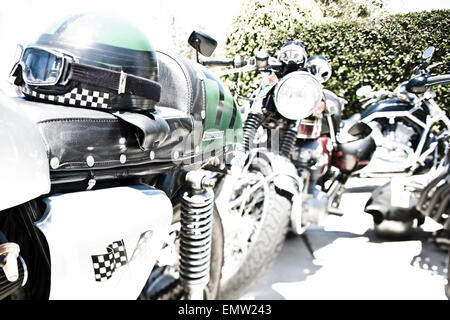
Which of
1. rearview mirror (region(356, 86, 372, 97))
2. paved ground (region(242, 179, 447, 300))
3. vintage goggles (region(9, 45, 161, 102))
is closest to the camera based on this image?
vintage goggles (region(9, 45, 161, 102))

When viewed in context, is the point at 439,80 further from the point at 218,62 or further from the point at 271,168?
the point at 218,62

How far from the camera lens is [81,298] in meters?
0.70

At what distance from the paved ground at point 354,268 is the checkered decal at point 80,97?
4.84ft

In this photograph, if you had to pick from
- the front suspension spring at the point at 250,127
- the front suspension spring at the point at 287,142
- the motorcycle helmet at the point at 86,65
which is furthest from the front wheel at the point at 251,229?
the motorcycle helmet at the point at 86,65

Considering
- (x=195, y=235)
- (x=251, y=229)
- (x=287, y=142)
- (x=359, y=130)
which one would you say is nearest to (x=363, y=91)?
(x=359, y=130)

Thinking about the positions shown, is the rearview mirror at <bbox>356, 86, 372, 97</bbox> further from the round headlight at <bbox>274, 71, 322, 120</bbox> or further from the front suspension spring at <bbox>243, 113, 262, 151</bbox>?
the front suspension spring at <bbox>243, 113, 262, 151</bbox>

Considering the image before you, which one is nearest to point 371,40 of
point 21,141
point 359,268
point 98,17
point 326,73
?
point 326,73

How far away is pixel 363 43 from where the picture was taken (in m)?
2.54

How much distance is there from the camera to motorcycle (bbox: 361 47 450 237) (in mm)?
2273

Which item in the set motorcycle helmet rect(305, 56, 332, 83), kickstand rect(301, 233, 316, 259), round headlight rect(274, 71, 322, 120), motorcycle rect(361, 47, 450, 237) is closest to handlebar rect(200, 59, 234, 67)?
round headlight rect(274, 71, 322, 120)

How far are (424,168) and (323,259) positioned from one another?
3.51 feet

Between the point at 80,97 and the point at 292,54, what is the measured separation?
4.38 feet

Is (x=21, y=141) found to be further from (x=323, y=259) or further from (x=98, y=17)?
(x=323, y=259)

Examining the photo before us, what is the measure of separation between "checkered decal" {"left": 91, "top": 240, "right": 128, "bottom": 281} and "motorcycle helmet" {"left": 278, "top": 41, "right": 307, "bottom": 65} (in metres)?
1.41
